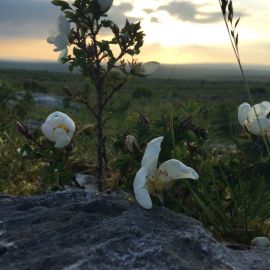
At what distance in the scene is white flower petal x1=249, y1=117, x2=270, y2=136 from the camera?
2.83m

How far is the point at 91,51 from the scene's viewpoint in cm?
339

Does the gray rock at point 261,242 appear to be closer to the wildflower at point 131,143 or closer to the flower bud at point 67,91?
the wildflower at point 131,143

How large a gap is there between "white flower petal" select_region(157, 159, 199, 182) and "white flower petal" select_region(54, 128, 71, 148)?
1.07m

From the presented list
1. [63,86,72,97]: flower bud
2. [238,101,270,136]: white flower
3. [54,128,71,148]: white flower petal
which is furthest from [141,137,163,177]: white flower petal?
[63,86,72,97]: flower bud

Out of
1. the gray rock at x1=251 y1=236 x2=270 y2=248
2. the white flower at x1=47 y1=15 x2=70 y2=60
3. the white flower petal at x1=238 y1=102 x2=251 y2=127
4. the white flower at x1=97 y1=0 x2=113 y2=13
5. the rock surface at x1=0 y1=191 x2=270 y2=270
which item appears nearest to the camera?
the rock surface at x1=0 y1=191 x2=270 y2=270

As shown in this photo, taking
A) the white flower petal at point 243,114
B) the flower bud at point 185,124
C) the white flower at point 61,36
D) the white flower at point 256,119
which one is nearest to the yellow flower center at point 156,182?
the flower bud at point 185,124

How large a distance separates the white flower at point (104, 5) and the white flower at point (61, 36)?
26cm

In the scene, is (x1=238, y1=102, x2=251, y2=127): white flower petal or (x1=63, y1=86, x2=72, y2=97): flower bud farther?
(x1=63, y1=86, x2=72, y2=97): flower bud

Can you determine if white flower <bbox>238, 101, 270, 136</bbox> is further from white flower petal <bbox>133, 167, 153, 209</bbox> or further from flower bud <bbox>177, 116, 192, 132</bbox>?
white flower petal <bbox>133, 167, 153, 209</bbox>

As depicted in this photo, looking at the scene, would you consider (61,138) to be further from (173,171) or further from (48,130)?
(173,171)

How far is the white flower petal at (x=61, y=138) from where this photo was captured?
3.22 meters

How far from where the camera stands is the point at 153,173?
2.29 meters

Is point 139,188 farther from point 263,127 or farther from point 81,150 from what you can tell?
point 81,150

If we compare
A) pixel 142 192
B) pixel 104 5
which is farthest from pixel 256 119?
pixel 104 5
